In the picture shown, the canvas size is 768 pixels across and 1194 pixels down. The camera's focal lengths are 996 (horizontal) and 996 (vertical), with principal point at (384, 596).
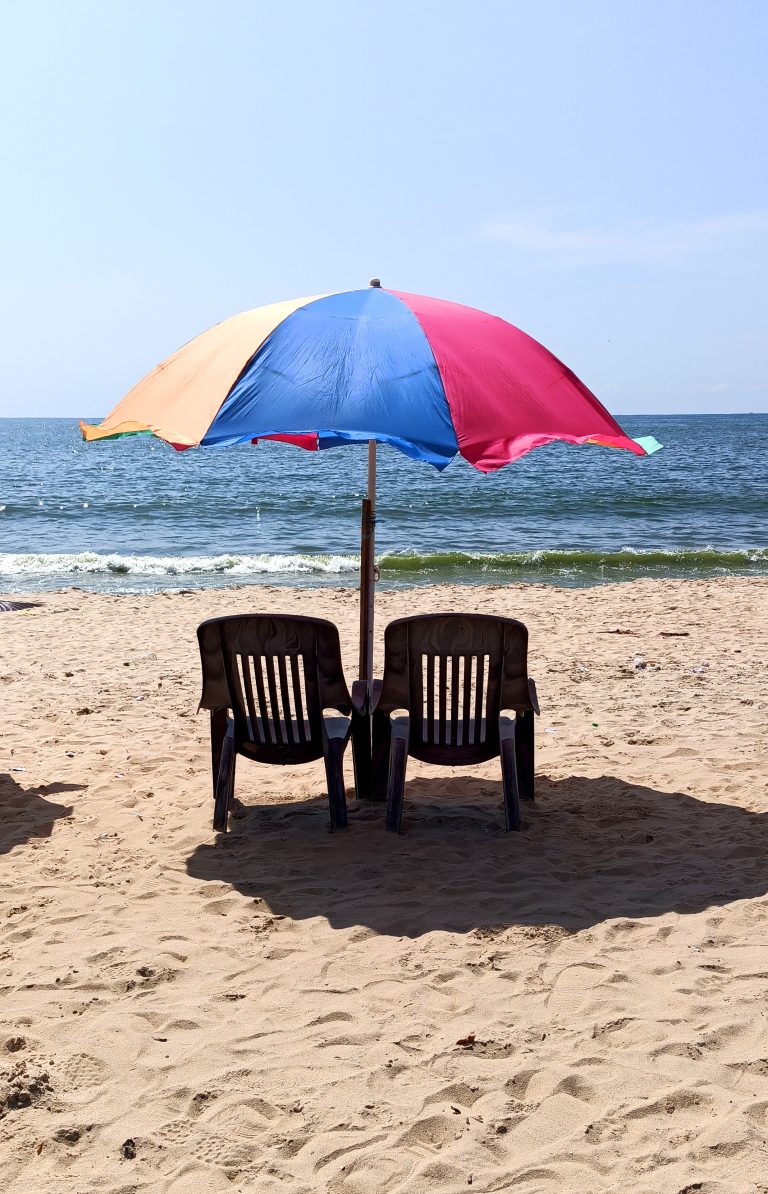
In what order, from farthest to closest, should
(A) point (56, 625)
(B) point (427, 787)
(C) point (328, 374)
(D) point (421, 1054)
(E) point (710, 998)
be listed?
1. (A) point (56, 625)
2. (B) point (427, 787)
3. (C) point (328, 374)
4. (E) point (710, 998)
5. (D) point (421, 1054)

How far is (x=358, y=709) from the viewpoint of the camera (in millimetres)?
4828

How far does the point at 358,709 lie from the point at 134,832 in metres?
1.25

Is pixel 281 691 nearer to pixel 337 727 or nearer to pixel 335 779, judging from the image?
pixel 337 727

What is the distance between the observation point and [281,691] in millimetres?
4707

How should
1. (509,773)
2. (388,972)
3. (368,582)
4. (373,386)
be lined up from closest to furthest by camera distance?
(388,972) < (373,386) < (509,773) < (368,582)

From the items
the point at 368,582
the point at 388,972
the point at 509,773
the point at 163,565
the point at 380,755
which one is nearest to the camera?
the point at 388,972

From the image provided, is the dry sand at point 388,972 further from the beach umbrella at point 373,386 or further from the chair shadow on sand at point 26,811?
the beach umbrella at point 373,386

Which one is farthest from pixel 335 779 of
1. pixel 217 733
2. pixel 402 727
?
pixel 217 733

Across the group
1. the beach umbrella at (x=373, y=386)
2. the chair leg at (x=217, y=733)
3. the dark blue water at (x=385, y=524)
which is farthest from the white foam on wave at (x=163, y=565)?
the beach umbrella at (x=373, y=386)

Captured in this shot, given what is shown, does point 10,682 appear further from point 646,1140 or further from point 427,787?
point 646,1140

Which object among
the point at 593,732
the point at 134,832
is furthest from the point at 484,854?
the point at 593,732

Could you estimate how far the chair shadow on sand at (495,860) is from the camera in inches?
158

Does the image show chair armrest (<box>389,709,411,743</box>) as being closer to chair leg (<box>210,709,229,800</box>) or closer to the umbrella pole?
the umbrella pole

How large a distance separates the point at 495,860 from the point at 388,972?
108cm
